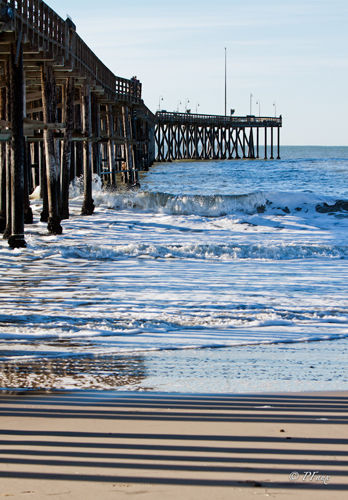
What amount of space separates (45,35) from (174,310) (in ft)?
26.5

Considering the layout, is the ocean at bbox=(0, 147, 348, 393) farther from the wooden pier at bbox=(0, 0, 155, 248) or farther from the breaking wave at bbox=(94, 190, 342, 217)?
the breaking wave at bbox=(94, 190, 342, 217)

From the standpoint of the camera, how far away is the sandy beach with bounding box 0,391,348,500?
2377 mm

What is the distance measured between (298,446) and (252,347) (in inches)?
84.5

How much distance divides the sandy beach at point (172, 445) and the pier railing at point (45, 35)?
794 cm

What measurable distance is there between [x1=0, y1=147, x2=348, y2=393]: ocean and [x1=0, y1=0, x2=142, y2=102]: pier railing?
3.61 m

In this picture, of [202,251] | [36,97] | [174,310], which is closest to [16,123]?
[202,251]

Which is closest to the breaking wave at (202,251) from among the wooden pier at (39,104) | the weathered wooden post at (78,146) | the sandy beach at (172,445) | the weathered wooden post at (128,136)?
the wooden pier at (39,104)

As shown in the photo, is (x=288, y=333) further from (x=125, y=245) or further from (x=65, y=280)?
(x=125, y=245)

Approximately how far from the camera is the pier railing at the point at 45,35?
9961 millimetres

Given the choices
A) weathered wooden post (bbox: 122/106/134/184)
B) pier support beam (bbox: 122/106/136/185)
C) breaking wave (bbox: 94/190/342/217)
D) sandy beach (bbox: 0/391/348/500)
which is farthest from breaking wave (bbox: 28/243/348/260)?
pier support beam (bbox: 122/106/136/185)

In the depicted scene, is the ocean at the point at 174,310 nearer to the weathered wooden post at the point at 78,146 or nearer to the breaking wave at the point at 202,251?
the breaking wave at the point at 202,251

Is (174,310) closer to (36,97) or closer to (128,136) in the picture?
(36,97)

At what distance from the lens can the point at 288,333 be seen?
5.48m

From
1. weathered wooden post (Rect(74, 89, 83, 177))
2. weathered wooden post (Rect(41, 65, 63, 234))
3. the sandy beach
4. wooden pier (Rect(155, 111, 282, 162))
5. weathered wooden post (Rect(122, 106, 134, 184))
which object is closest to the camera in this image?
the sandy beach
